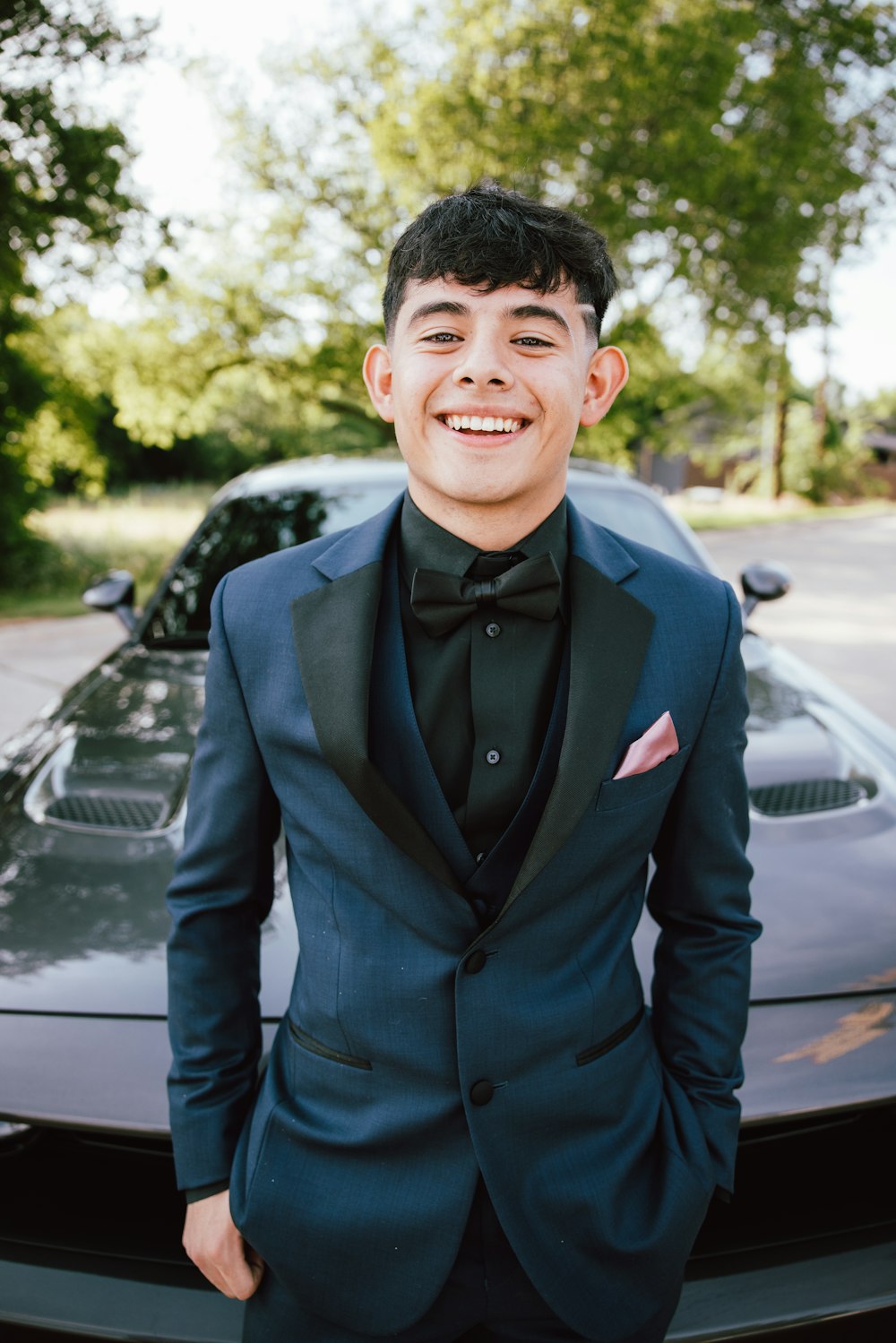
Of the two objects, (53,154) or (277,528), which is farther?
(53,154)

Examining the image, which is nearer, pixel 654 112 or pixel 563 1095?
pixel 563 1095

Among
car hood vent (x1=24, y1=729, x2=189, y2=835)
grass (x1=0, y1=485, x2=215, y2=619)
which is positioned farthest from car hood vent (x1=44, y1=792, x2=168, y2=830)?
grass (x1=0, y1=485, x2=215, y2=619)

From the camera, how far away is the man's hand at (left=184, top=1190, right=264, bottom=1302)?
4.01ft

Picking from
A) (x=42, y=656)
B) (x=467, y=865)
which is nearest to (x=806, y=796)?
(x=467, y=865)

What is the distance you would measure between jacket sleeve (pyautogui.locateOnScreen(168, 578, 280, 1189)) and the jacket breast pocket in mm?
408

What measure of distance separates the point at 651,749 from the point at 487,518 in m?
0.33

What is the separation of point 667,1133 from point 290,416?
30.0 m

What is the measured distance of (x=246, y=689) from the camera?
1202mm

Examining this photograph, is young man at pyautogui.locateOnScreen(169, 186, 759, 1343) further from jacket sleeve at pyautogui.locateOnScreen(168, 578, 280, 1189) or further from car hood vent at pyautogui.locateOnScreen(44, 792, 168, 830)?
car hood vent at pyautogui.locateOnScreen(44, 792, 168, 830)

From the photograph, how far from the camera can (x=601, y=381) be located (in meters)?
1.28

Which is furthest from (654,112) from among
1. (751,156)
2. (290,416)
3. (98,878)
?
(290,416)

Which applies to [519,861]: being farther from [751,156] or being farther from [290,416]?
[290,416]

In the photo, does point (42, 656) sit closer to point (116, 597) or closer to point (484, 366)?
point (116, 597)

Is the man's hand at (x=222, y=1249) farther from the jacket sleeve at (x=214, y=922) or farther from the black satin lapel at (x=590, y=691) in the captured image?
the black satin lapel at (x=590, y=691)
